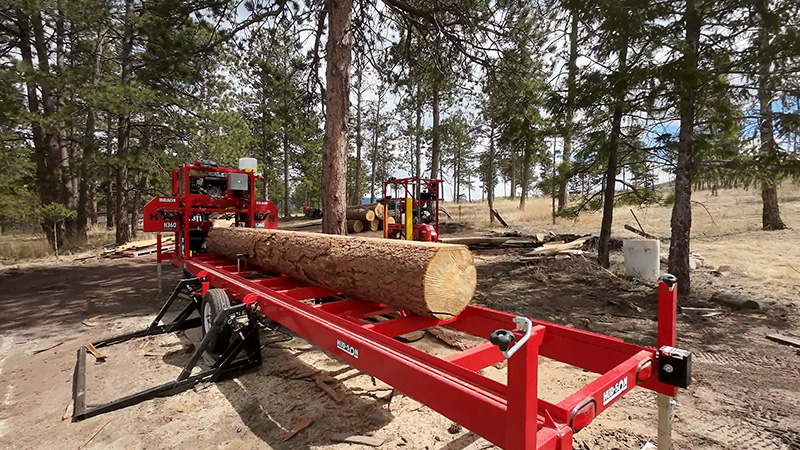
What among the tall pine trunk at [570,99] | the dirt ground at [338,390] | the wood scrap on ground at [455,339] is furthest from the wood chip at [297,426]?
the tall pine trunk at [570,99]

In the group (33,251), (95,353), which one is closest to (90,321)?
(95,353)

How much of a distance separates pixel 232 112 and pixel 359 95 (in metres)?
14.8

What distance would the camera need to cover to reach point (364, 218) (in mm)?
16438

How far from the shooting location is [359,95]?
27469mm

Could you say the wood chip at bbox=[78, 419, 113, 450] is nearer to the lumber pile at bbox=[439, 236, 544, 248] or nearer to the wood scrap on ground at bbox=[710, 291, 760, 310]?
the wood scrap on ground at bbox=[710, 291, 760, 310]

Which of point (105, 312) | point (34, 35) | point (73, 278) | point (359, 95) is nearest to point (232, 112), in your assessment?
point (34, 35)

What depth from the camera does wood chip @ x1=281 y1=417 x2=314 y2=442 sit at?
8.79ft

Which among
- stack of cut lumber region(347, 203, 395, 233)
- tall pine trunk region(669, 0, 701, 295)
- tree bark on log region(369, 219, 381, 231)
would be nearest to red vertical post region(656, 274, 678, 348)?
tall pine trunk region(669, 0, 701, 295)

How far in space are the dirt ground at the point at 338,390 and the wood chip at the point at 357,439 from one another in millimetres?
50

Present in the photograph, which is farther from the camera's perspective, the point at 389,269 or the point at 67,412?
the point at 67,412

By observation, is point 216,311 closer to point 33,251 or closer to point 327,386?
point 327,386

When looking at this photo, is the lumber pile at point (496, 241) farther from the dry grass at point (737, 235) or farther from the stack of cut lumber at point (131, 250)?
the stack of cut lumber at point (131, 250)

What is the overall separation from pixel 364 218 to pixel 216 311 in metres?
12.8

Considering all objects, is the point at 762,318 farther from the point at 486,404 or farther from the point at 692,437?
the point at 486,404
